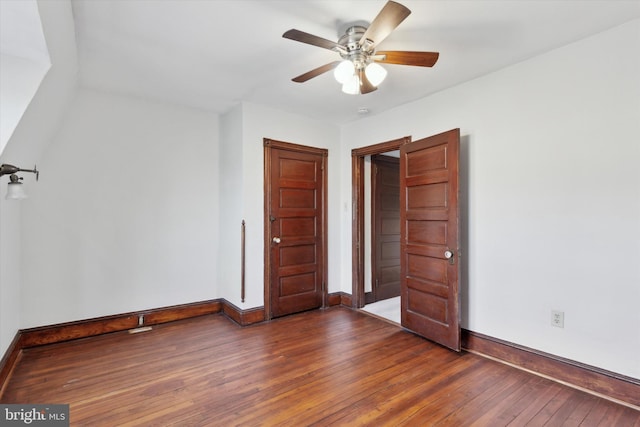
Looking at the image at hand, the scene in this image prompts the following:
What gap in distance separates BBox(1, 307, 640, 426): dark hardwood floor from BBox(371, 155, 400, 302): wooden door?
1.40 meters

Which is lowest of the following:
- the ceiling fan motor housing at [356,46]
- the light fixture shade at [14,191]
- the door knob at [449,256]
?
the door knob at [449,256]

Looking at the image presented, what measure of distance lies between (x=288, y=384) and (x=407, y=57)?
7.99ft

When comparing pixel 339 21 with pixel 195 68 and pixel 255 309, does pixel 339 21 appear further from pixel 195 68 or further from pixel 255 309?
pixel 255 309

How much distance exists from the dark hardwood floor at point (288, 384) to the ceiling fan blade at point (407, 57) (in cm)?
→ 225

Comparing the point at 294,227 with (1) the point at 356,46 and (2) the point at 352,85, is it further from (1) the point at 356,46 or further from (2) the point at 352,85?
(1) the point at 356,46

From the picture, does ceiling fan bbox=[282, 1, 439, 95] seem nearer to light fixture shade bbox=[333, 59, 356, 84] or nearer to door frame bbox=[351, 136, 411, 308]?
light fixture shade bbox=[333, 59, 356, 84]

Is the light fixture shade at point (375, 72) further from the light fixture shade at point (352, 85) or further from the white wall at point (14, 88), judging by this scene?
the white wall at point (14, 88)

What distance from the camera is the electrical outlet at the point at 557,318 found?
2.35 metres

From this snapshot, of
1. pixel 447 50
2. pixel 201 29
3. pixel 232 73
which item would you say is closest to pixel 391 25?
pixel 447 50

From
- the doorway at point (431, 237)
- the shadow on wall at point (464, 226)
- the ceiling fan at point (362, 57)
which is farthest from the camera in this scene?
the shadow on wall at point (464, 226)

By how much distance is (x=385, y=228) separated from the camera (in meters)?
4.60

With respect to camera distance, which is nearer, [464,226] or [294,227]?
[464,226]

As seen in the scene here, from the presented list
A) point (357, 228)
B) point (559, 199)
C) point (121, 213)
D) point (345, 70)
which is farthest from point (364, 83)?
point (121, 213)

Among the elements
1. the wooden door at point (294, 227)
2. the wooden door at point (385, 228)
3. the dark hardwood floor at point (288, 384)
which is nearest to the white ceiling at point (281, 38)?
the wooden door at point (294, 227)
